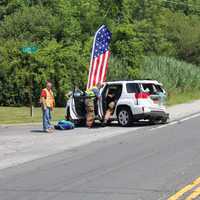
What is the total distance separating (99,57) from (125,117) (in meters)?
5.24

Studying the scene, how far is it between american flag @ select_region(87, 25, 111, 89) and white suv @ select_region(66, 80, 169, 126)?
3.48 m

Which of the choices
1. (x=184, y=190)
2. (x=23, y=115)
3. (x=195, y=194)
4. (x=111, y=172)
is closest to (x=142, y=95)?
(x=23, y=115)

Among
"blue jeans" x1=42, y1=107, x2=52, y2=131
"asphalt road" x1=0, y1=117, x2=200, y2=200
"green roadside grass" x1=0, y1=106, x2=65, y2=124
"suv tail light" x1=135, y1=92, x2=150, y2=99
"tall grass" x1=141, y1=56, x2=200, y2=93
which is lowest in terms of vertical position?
"asphalt road" x1=0, y1=117, x2=200, y2=200

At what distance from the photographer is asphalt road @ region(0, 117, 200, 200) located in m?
10.5

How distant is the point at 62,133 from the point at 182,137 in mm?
4271

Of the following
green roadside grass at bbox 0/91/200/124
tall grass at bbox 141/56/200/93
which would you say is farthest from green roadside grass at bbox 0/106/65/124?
tall grass at bbox 141/56/200/93

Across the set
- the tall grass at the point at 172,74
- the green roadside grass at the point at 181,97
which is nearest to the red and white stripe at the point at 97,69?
the green roadside grass at the point at 181,97

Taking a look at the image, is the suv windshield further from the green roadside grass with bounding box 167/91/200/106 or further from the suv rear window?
the green roadside grass with bounding box 167/91/200/106

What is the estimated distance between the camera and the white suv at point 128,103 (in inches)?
957

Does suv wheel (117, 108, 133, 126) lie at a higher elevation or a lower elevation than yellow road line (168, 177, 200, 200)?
higher

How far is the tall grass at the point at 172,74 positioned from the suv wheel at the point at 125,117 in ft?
65.4

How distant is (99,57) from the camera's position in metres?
28.9

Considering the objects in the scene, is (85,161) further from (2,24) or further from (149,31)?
(149,31)

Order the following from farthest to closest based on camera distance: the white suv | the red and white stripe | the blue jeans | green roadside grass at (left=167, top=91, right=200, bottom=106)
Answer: green roadside grass at (left=167, top=91, right=200, bottom=106) → the red and white stripe → the white suv → the blue jeans
